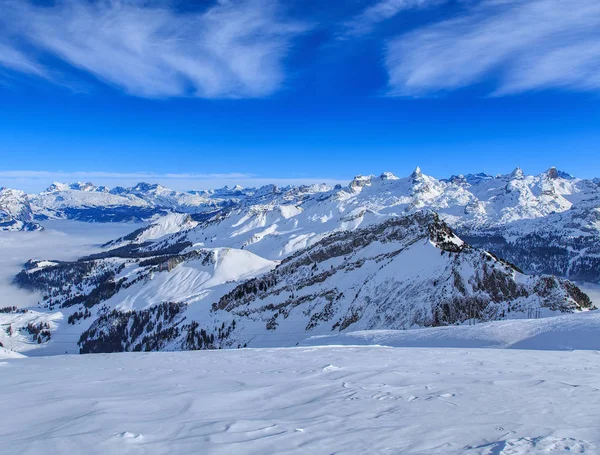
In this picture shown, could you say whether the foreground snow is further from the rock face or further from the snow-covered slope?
the rock face

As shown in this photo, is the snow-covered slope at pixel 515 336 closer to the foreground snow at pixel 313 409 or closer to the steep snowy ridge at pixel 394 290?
the foreground snow at pixel 313 409

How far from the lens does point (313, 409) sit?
10656mm

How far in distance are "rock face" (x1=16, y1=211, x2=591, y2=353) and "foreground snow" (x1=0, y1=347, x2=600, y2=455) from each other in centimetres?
4232

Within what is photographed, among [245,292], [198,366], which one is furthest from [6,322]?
[198,366]

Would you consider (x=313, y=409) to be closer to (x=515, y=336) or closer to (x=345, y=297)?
(x=515, y=336)

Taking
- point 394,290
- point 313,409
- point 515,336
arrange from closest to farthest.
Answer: point 313,409 → point 515,336 → point 394,290

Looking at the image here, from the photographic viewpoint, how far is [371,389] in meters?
13.2

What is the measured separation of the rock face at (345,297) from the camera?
58009mm

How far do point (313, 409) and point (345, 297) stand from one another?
223ft

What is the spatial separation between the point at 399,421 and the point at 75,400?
1026cm

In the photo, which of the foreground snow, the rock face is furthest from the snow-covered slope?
the rock face

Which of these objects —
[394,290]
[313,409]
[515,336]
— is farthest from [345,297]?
[313,409]

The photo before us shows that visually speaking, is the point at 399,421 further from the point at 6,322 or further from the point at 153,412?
the point at 6,322

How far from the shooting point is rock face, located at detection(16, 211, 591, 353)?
190ft
